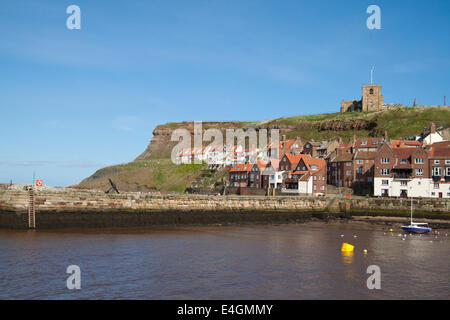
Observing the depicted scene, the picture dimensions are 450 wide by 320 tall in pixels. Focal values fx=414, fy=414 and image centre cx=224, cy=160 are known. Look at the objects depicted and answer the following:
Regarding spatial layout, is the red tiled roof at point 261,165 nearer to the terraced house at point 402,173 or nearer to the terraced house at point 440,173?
the terraced house at point 402,173

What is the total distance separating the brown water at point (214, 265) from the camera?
18922mm

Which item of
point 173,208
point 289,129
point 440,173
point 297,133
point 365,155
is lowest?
point 173,208

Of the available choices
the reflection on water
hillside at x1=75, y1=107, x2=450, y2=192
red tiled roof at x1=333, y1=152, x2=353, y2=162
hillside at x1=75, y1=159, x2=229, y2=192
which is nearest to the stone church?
hillside at x1=75, y1=107, x2=450, y2=192

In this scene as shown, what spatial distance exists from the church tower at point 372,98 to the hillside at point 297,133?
13022 millimetres

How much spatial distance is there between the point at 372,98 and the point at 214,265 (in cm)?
13901

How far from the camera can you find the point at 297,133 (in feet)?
438

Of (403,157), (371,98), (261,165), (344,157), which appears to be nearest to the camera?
(403,157)

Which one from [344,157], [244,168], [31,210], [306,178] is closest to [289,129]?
[244,168]

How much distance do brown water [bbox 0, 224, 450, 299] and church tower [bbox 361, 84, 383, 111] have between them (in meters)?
118

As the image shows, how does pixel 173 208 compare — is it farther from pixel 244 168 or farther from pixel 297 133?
pixel 297 133

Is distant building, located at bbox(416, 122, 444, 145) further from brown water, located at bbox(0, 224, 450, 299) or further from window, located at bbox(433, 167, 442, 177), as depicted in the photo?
brown water, located at bbox(0, 224, 450, 299)
